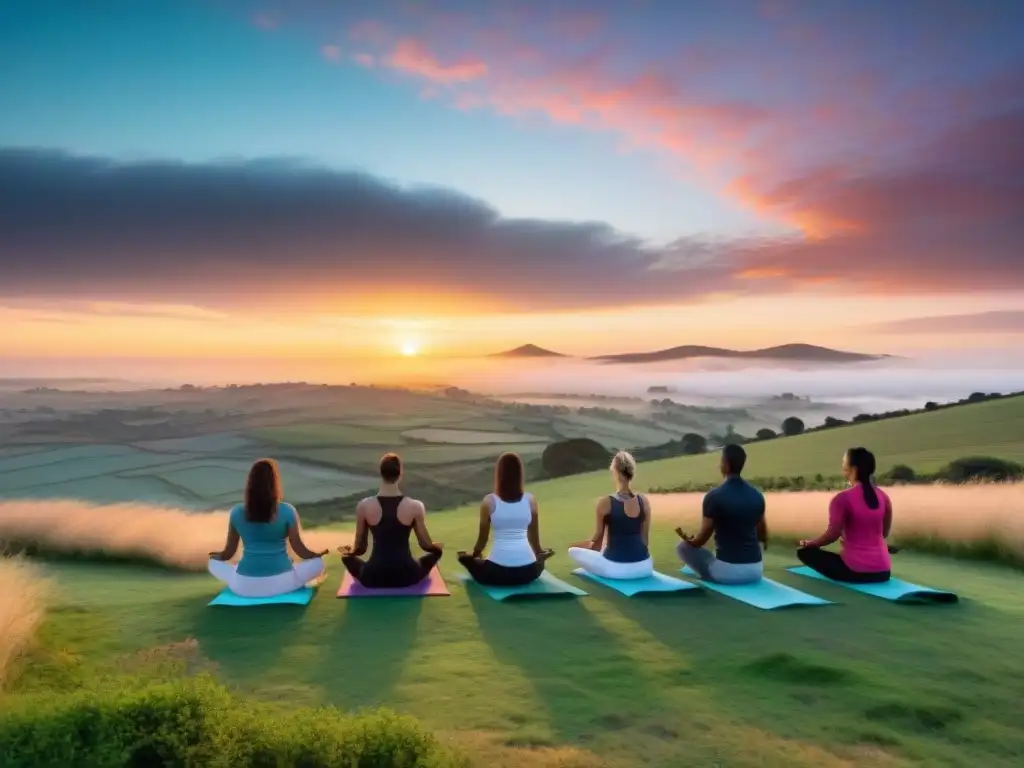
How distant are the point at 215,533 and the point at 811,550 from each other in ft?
29.3

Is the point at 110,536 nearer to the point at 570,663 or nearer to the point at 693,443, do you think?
the point at 570,663

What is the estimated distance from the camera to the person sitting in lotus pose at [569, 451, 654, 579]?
989 cm

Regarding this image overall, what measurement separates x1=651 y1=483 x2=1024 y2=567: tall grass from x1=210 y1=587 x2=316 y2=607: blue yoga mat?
7.14 metres

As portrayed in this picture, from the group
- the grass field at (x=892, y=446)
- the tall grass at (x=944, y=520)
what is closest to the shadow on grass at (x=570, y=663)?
the tall grass at (x=944, y=520)

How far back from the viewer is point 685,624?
8422 mm

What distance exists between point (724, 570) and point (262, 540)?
502cm

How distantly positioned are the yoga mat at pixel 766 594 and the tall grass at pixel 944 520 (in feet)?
12.2

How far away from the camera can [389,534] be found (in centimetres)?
931

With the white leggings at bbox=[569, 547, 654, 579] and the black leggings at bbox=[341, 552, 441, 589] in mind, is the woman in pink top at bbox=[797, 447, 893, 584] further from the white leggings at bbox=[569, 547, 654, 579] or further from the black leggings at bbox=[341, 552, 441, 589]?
the black leggings at bbox=[341, 552, 441, 589]

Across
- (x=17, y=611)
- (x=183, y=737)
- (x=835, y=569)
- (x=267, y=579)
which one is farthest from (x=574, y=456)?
(x=183, y=737)

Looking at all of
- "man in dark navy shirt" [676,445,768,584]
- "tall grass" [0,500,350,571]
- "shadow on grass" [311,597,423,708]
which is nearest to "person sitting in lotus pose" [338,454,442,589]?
"shadow on grass" [311,597,423,708]

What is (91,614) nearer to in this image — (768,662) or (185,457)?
(768,662)

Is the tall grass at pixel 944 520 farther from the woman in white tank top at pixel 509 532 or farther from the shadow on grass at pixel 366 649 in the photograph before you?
the shadow on grass at pixel 366 649

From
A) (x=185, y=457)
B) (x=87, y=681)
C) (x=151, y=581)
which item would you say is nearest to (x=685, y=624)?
(x=87, y=681)
